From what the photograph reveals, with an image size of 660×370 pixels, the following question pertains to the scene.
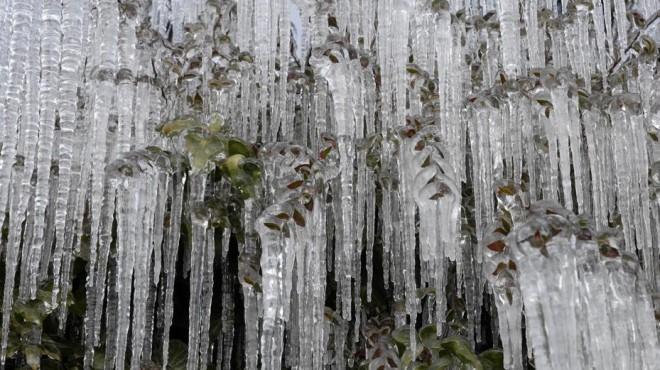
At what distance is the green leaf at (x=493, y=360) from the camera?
2306 mm

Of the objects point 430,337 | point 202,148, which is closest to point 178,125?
point 202,148

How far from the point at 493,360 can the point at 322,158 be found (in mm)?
688

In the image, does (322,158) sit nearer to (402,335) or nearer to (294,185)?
(294,185)

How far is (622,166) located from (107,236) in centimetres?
141

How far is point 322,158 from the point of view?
2.39 meters

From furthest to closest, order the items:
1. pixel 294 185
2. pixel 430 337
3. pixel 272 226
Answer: pixel 430 337, pixel 294 185, pixel 272 226

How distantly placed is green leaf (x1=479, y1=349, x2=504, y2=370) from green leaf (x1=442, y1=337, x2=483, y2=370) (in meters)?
0.07

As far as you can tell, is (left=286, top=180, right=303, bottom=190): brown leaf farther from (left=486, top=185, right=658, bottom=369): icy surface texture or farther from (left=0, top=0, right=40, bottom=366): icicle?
(left=0, top=0, right=40, bottom=366): icicle

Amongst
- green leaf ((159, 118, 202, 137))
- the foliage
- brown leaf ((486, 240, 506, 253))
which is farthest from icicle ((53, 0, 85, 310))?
brown leaf ((486, 240, 506, 253))

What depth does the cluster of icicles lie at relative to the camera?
7.20 ft

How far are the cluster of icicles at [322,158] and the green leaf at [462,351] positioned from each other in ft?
0.39

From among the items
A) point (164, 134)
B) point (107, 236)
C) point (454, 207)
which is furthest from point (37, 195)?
point (454, 207)

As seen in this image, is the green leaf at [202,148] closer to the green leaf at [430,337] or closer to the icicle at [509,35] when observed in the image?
the green leaf at [430,337]

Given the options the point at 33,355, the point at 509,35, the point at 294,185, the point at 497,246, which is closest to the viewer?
the point at 497,246
